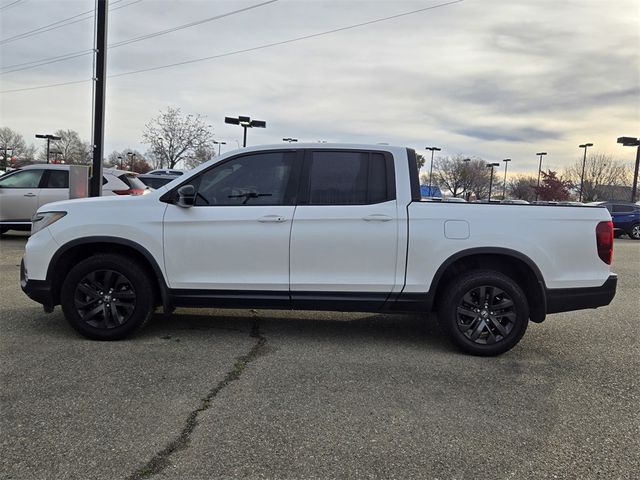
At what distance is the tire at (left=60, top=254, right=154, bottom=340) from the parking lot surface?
0.53ft

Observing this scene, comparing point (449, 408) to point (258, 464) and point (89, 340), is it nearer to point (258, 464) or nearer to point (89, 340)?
point (258, 464)

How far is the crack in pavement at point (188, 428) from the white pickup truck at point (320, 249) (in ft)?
1.89

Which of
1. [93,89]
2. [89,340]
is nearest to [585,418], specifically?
[89,340]

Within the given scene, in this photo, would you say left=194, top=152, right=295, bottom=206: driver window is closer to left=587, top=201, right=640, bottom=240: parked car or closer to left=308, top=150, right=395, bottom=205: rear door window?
left=308, top=150, right=395, bottom=205: rear door window

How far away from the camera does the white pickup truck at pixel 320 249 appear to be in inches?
184

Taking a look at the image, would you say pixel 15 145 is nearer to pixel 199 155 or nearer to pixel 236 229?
pixel 199 155

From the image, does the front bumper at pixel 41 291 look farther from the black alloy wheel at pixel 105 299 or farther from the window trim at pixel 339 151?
the window trim at pixel 339 151

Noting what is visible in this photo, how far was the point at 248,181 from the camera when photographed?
16.1 feet

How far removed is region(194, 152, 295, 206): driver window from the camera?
487 cm

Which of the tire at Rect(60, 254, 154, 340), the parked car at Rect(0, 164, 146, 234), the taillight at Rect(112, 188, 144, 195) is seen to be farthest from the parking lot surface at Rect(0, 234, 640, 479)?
the parked car at Rect(0, 164, 146, 234)

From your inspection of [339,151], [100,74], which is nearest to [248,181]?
[339,151]

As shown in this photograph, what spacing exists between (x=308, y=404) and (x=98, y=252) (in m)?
2.74

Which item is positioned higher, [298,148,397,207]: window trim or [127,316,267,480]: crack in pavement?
[298,148,397,207]: window trim

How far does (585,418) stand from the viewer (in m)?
3.53
